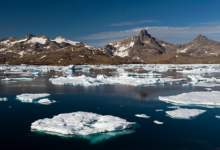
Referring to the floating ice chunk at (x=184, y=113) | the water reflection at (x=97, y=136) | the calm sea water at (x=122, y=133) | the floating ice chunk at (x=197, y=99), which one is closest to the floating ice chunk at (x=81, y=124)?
the water reflection at (x=97, y=136)

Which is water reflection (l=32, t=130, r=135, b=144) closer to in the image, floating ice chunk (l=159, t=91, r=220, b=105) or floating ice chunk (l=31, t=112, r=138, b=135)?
floating ice chunk (l=31, t=112, r=138, b=135)

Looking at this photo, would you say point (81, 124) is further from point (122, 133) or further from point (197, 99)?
point (197, 99)

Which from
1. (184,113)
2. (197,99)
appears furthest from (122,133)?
(197,99)

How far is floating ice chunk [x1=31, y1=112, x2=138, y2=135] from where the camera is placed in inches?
389

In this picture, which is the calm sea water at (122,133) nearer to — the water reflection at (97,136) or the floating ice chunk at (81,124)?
the water reflection at (97,136)

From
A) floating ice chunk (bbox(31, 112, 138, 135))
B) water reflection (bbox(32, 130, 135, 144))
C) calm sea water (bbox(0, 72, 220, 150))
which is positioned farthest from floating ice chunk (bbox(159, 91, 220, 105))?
water reflection (bbox(32, 130, 135, 144))

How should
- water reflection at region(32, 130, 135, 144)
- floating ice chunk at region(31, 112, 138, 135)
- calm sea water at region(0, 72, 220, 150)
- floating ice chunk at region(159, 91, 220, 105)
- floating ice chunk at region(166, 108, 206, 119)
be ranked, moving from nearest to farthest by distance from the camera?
calm sea water at region(0, 72, 220, 150) → water reflection at region(32, 130, 135, 144) → floating ice chunk at region(31, 112, 138, 135) → floating ice chunk at region(166, 108, 206, 119) → floating ice chunk at region(159, 91, 220, 105)

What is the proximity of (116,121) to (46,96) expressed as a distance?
10.1m

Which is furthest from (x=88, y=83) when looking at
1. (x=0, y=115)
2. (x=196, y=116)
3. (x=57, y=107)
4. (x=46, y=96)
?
(x=196, y=116)

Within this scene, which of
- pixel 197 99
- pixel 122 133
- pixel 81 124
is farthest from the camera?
pixel 197 99

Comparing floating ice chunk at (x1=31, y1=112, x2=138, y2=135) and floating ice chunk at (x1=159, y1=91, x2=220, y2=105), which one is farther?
floating ice chunk at (x1=159, y1=91, x2=220, y2=105)

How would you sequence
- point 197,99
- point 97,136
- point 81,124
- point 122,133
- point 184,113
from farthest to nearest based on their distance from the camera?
point 197,99, point 184,113, point 81,124, point 122,133, point 97,136

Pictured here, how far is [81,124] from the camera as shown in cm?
1052

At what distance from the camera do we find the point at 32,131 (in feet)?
33.7
